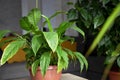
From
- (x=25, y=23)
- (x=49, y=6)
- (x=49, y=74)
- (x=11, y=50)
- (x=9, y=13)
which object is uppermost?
(x=49, y=6)

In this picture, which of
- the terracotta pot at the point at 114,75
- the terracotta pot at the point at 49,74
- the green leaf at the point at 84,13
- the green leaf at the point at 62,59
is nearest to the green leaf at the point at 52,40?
the green leaf at the point at 62,59

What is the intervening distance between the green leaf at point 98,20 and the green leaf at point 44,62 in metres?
0.64

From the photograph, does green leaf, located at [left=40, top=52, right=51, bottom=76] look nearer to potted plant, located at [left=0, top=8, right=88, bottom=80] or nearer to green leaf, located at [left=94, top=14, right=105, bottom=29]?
potted plant, located at [left=0, top=8, right=88, bottom=80]

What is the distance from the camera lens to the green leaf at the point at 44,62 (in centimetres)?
104

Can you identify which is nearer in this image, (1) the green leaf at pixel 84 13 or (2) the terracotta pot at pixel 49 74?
(2) the terracotta pot at pixel 49 74

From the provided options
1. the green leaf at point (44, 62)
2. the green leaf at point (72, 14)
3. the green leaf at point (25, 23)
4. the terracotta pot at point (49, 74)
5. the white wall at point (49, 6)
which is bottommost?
the terracotta pot at point (49, 74)

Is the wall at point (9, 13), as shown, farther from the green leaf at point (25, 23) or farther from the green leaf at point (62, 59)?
the green leaf at point (62, 59)

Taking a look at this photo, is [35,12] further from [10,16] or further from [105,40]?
[10,16]

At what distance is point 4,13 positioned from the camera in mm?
5219

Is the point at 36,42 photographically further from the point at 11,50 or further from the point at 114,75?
the point at 114,75

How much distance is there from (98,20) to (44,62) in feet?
2.42

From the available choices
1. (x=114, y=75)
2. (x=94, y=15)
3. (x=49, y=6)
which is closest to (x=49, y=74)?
(x=94, y=15)

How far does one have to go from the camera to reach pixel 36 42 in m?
→ 1.06

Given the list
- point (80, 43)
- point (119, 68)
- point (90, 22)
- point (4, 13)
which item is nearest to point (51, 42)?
point (90, 22)
